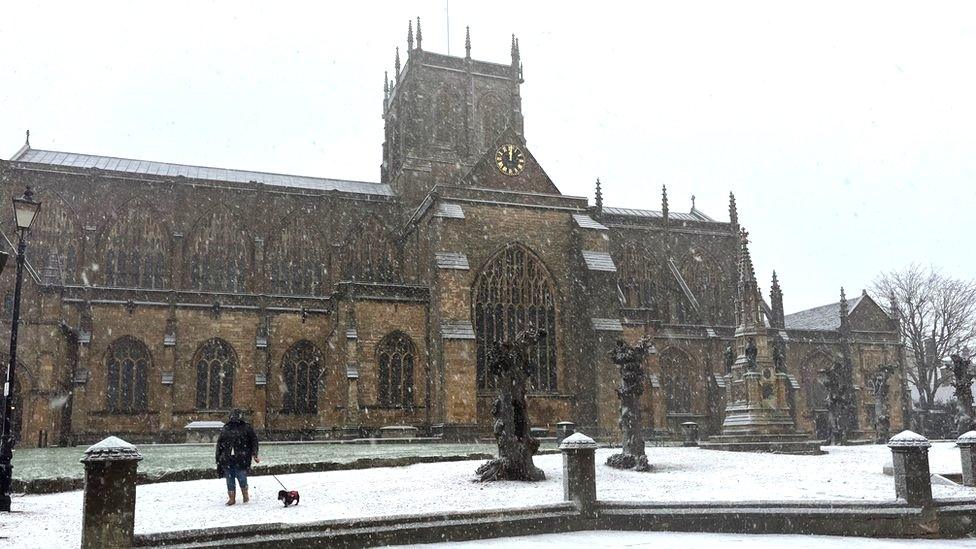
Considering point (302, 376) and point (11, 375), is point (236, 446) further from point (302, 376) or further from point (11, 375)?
point (302, 376)

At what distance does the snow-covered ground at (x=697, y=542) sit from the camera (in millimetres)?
9180

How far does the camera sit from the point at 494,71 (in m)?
45.1

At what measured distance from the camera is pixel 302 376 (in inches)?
1286

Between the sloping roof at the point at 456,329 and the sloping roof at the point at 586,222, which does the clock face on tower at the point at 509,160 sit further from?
the sloping roof at the point at 456,329

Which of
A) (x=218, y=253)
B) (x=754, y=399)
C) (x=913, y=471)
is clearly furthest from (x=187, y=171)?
(x=913, y=471)

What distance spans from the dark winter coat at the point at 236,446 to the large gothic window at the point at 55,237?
26.1m

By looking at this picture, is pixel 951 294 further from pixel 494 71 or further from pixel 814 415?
pixel 494 71

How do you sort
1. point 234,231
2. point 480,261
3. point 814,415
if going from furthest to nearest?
point 814,415, point 234,231, point 480,261

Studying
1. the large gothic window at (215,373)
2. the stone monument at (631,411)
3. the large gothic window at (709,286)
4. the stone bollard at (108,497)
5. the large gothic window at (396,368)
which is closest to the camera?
the stone bollard at (108,497)

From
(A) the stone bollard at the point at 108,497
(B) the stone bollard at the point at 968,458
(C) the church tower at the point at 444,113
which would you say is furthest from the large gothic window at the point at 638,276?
(A) the stone bollard at the point at 108,497

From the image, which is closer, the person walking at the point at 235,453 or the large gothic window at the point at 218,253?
the person walking at the point at 235,453

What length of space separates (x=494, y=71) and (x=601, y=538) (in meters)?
38.5

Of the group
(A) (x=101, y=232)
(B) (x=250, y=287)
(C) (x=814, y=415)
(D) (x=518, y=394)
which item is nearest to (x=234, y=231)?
(B) (x=250, y=287)

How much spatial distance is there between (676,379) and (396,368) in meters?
16.3
